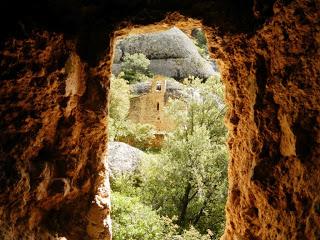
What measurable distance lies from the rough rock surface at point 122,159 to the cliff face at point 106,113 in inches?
449

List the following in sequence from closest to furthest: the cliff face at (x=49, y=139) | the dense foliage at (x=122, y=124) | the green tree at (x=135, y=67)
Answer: the cliff face at (x=49, y=139)
the dense foliage at (x=122, y=124)
the green tree at (x=135, y=67)

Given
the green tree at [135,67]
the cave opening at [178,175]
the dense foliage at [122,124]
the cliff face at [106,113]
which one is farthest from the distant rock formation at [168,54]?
the cliff face at [106,113]

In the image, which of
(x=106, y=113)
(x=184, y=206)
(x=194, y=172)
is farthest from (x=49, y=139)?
(x=184, y=206)

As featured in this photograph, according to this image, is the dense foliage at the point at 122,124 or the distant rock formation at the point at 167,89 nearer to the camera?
the dense foliage at the point at 122,124

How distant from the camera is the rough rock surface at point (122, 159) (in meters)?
18.2

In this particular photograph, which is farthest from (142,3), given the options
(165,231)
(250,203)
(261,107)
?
(165,231)

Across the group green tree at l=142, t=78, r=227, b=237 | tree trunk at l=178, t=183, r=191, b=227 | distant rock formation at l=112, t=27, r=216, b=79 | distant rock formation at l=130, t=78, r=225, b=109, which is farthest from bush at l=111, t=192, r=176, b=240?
distant rock formation at l=112, t=27, r=216, b=79

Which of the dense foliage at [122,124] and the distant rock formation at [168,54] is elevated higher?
the distant rock formation at [168,54]

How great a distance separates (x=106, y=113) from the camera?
21.9 ft

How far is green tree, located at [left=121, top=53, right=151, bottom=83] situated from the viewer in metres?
32.4

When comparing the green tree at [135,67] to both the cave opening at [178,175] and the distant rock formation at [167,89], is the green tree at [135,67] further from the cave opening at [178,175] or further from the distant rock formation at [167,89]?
the cave opening at [178,175]

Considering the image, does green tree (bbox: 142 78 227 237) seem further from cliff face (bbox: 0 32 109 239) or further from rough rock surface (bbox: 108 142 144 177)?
cliff face (bbox: 0 32 109 239)

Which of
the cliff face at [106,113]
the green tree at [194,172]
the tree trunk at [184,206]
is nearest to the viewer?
the cliff face at [106,113]

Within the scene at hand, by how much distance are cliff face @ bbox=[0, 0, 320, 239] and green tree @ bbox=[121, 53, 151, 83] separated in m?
25.8
